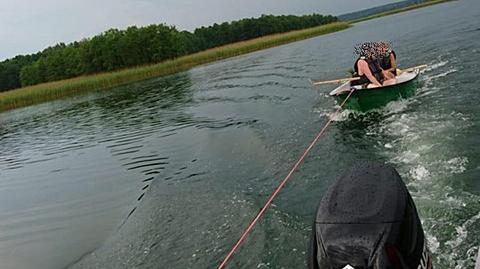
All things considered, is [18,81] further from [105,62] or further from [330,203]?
[330,203]

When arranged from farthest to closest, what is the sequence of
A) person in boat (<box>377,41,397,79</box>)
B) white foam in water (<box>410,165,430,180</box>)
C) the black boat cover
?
person in boat (<box>377,41,397,79</box>) < white foam in water (<box>410,165,430,180</box>) < the black boat cover

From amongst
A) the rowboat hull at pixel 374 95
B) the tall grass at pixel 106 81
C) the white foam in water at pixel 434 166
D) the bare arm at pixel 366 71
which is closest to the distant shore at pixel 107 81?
the tall grass at pixel 106 81

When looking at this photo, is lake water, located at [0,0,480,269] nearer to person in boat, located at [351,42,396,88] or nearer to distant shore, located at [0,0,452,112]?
person in boat, located at [351,42,396,88]

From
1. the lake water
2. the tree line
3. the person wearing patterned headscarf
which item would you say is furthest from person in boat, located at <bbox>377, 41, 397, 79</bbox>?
the tree line

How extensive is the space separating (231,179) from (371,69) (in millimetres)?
5365

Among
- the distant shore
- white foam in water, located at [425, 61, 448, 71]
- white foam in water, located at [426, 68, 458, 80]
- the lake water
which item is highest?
the distant shore

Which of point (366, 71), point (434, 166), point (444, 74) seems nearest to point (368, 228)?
point (434, 166)

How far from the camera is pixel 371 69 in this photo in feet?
37.3

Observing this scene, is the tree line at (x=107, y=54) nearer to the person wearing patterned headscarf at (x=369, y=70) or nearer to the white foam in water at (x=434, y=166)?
the person wearing patterned headscarf at (x=369, y=70)

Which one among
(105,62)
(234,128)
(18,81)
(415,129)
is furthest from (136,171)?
(18,81)

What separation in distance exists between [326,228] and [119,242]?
14.6 ft

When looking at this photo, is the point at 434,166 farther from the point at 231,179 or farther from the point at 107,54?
the point at 107,54

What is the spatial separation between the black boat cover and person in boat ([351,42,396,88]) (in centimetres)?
781

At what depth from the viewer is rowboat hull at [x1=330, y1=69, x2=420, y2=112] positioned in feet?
34.2
